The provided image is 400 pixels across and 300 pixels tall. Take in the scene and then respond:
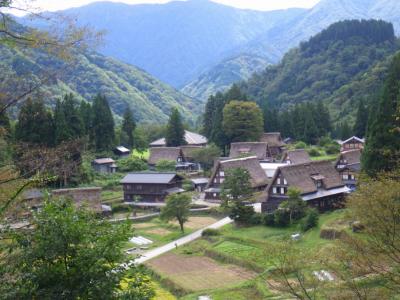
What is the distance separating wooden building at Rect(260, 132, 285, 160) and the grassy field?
2326 cm

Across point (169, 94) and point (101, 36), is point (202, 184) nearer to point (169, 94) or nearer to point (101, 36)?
point (101, 36)

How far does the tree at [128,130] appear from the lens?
56344 mm

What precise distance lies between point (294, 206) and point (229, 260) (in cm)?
586

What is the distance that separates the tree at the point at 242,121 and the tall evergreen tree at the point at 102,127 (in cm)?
1225

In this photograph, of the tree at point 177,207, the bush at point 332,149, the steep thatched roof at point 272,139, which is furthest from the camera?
the steep thatched roof at point 272,139

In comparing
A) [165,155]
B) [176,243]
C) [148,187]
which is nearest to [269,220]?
[176,243]

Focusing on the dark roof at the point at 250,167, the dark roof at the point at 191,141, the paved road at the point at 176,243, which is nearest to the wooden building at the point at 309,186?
the paved road at the point at 176,243

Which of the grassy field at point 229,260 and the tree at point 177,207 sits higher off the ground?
the tree at point 177,207

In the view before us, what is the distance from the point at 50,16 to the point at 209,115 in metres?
52.0

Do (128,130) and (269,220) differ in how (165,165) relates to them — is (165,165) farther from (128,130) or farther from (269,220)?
(269,220)

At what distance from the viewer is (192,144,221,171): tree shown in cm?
4941

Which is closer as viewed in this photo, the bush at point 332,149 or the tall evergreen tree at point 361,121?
the tall evergreen tree at point 361,121

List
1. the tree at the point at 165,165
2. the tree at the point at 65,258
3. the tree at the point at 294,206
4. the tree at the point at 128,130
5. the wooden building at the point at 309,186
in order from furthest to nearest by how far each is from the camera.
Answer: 1. the tree at the point at 128,130
2. the tree at the point at 165,165
3. the wooden building at the point at 309,186
4. the tree at the point at 294,206
5. the tree at the point at 65,258

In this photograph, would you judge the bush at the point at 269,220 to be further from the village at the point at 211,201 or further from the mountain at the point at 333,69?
the mountain at the point at 333,69
